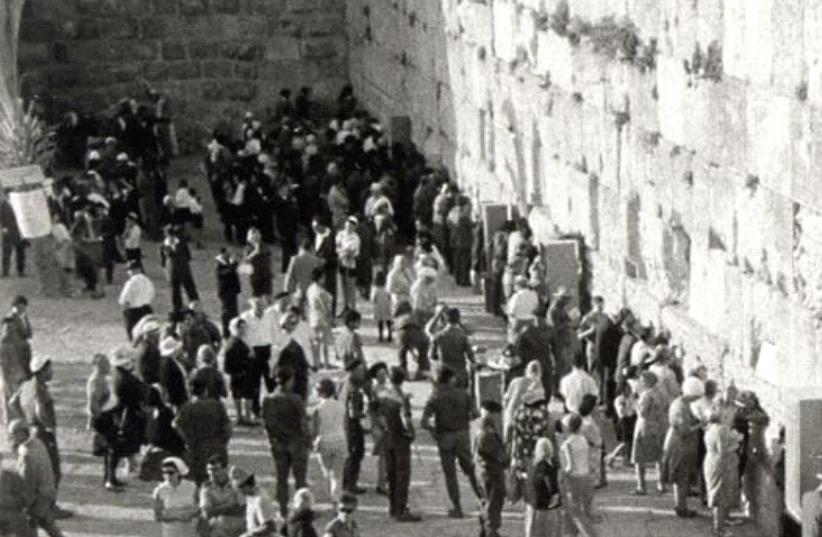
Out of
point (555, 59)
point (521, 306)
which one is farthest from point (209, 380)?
point (555, 59)

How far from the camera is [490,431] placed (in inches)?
638

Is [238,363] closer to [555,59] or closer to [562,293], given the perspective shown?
[562,293]

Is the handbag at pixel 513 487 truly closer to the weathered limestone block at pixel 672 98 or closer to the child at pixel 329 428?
the child at pixel 329 428

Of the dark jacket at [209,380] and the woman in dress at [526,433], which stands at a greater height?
the dark jacket at [209,380]

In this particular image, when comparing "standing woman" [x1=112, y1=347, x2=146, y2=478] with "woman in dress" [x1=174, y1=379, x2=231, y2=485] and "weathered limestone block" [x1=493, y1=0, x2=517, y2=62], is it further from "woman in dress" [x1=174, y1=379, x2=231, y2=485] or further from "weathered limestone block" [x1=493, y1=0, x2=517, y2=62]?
"weathered limestone block" [x1=493, y1=0, x2=517, y2=62]

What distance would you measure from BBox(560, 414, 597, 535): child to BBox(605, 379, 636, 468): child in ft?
5.45

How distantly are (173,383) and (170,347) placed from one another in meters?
0.61

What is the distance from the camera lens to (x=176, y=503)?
15492 millimetres

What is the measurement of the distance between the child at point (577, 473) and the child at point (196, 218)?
10.7m

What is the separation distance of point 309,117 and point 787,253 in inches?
716

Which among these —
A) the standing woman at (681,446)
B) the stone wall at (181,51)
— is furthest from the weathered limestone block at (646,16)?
the stone wall at (181,51)

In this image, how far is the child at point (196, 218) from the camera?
26.2 m

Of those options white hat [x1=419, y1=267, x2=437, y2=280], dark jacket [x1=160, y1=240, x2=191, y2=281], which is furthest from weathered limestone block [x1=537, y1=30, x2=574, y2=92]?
dark jacket [x1=160, y1=240, x2=191, y2=281]

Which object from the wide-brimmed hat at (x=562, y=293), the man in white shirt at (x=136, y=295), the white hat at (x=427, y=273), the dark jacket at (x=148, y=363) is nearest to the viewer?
the dark jacket at (x=148, y=363)
